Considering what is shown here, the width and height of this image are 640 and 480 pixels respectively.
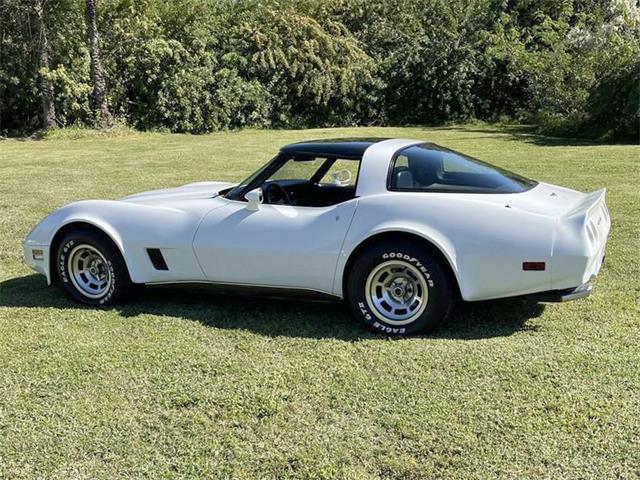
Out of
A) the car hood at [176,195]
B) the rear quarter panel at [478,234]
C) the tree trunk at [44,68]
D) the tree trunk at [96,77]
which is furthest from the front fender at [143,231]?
the tree trunk at [44,68]

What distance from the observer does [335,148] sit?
4773 mm

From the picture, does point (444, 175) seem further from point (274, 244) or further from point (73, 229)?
point (73, 229)

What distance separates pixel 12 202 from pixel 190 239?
640cm

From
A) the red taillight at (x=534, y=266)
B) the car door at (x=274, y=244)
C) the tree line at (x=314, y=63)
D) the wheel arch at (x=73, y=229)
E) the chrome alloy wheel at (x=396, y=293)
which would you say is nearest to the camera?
the red taillight at (x=534, y=266)

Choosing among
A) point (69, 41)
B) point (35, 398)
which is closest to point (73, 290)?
point (35, 398)

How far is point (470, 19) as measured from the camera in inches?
1081

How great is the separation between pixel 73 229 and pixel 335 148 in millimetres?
2114

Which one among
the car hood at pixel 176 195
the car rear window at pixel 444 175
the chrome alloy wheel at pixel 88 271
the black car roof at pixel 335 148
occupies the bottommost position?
the chrome alloy wheel at pixel 88 271

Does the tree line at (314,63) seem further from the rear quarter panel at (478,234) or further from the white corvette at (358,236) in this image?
the rear quarter panel at (478,234)

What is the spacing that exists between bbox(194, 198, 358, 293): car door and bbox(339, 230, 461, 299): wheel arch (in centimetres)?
9

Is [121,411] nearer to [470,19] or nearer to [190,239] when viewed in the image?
[190,239]

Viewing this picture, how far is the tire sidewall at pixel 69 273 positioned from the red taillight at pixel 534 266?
9.55 feet

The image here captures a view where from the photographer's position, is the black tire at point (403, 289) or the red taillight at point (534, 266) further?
the black tire at point (403, 289)

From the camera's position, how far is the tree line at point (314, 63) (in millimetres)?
21609
